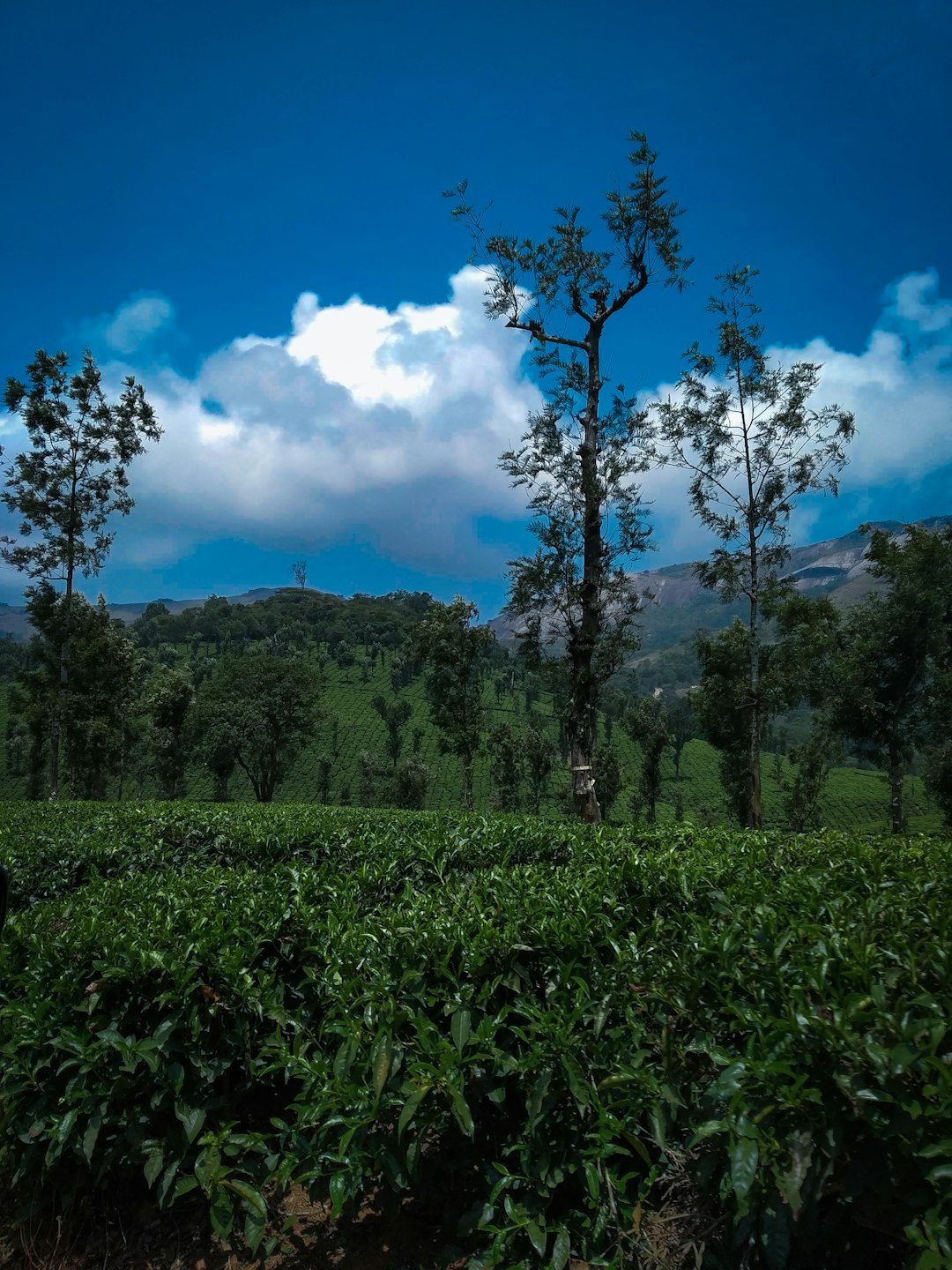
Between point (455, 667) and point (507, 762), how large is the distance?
66.9ft

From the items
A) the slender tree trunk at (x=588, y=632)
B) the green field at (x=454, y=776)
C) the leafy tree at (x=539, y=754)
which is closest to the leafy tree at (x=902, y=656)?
the slender tree trunk at (x=588, y=632)

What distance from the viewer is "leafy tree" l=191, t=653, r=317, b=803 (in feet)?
136

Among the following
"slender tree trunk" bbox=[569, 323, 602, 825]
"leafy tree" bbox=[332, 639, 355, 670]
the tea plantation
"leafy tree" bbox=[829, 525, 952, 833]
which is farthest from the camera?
"leafy tree" bbox=[332, 639, 355, 670]

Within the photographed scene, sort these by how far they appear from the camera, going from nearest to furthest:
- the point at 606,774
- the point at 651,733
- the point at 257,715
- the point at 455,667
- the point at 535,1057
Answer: the point at 535,1057, the point at 455,667, the point at 257,715, the point at 651,733, the point at 606,774

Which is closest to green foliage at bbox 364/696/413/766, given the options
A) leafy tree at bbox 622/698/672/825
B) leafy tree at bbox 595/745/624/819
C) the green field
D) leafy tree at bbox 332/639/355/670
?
the green field

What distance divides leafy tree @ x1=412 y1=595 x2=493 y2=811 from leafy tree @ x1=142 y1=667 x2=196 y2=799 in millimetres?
17482

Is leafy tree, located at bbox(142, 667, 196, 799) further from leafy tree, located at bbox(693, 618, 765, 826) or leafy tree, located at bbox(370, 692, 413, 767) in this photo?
leafy tree, located at bbox(370, 692, 413, 767)

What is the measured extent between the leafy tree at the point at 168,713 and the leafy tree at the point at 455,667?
17.5m

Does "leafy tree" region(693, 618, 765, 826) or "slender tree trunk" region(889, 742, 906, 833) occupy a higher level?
"leafy tree" region(693, 618, 765, 826)

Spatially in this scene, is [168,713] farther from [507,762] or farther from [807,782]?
[807,782]

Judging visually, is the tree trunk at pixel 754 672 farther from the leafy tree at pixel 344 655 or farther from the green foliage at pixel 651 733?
the leafy tree at pixel 344 655

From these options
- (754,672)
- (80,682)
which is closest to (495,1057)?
(754,672)

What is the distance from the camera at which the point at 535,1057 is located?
7.50 ft

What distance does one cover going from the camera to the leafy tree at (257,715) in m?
41.6
